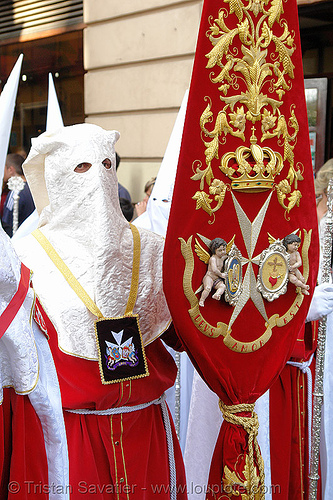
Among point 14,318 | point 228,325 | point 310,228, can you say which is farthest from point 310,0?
point 14,318

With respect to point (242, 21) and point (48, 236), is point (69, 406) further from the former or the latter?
point (242, 21)

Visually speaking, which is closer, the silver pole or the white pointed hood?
the white pointed hood

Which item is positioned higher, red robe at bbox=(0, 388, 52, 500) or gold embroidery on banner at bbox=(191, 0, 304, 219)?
gold embroidery on banner at bbox=(191, 0, 304, 219)

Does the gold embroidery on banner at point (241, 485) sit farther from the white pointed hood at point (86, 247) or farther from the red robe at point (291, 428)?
the red robe at point (291, 428)

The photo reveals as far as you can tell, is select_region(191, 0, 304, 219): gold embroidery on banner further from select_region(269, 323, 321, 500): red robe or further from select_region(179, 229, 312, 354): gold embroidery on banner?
select_region(269, 323, 321, 500): red robe

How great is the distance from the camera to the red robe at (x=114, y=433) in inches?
92.8

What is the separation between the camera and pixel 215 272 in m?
2.21

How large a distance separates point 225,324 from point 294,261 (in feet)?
1.27

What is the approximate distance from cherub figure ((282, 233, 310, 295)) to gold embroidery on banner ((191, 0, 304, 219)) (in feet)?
0.37

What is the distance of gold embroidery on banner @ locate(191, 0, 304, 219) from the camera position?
2.19 m

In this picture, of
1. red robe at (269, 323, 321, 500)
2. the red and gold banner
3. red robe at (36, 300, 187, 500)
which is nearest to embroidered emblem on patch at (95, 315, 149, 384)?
red robe at (36, 300, 187, 500)

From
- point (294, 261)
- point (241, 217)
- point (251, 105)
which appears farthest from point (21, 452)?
point (251, 105)

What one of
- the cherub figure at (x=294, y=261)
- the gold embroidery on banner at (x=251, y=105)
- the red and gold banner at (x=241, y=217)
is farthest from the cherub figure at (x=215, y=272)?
the cherub figure at (x=294, y=261)

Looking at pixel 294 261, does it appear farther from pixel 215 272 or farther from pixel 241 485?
pixel 241 485
